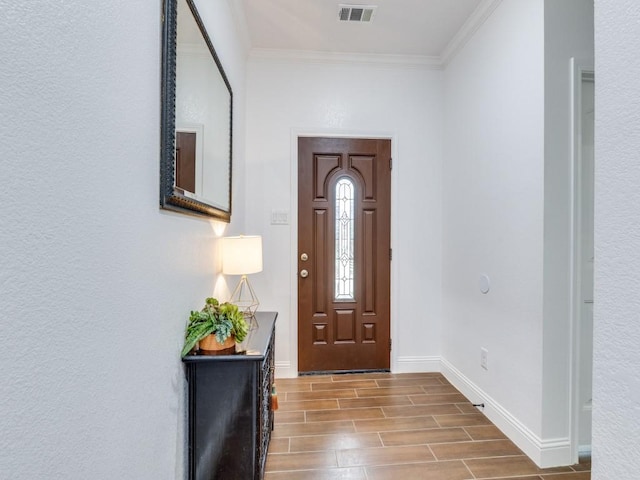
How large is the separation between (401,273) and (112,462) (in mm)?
2655

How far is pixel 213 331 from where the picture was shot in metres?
1.40

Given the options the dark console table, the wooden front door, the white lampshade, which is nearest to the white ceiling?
the wooden front door

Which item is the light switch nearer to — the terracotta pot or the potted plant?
the potted plant

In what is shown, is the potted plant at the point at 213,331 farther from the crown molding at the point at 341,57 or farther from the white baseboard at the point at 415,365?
the crown molding at the point at 341,57

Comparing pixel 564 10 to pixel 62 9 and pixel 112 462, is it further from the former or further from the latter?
pixel 112 462

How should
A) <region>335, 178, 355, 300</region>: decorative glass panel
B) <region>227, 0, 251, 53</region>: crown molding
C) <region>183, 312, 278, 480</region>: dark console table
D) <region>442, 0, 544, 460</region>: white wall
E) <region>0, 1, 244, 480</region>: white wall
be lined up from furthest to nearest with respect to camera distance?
1. <region>335, 178, 355, 300</region>: decorative glass panel
2. <region>227, 0, 251, 53</region>: crown molding
3. <region>442, 0, 544, 460</region>: white wall
4. <region>183, 312, 278, 480</region>: dark console table
5. <region>0, 1, 244, 480</region>: white wall

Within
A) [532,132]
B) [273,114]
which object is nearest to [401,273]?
[532,132]

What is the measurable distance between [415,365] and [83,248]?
3022 mm

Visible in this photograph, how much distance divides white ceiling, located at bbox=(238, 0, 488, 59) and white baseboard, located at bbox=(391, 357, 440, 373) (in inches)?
108

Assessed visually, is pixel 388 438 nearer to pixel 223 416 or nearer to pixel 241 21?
pixel 223 416

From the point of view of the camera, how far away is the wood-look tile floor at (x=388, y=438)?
1859 millimetres

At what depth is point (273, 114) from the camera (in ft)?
10.1

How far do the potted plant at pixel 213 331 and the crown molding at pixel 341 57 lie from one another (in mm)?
2461

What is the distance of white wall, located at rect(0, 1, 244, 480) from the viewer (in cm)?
56
